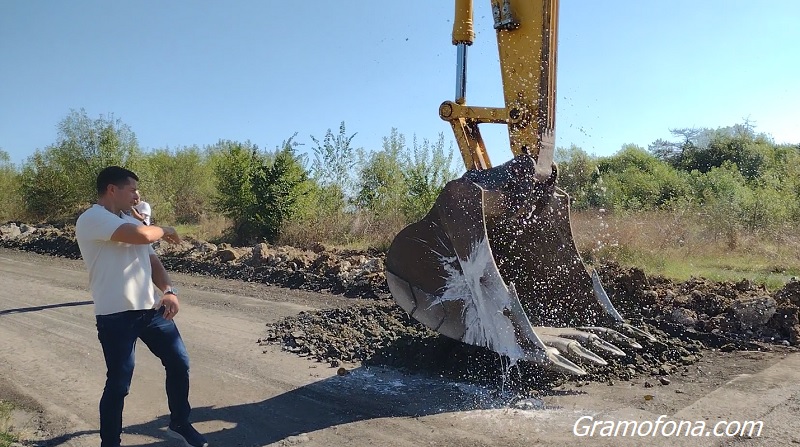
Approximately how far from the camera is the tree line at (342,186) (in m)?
14.3

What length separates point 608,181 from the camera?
66.6 ft

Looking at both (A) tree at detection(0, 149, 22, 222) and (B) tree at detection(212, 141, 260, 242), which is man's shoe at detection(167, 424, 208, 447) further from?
(A) tree at detection(0, 149, 22, 222)

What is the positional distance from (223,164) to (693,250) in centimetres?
1314

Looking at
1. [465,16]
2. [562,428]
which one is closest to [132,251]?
[562,428]

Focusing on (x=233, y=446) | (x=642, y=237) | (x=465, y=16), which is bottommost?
(x=233, y=446)

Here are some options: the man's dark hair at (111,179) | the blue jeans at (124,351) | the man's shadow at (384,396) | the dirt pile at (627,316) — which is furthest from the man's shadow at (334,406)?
the man's dark hair at (111,179)

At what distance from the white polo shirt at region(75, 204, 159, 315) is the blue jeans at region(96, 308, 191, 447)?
0.06 m

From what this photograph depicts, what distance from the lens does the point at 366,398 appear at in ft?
14.4

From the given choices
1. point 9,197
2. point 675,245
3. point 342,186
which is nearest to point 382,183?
point 342,186

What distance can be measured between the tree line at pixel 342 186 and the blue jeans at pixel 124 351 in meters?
10.9

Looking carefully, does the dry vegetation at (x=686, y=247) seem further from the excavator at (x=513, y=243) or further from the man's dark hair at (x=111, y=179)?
the man's dark hair at (x=111, y=179)

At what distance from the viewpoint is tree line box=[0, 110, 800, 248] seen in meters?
14.3

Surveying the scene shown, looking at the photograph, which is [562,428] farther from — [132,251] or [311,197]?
[311,197]

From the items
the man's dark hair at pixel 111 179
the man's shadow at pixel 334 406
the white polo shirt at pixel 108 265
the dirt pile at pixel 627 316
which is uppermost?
the man's dark hair at pixel 111 179
